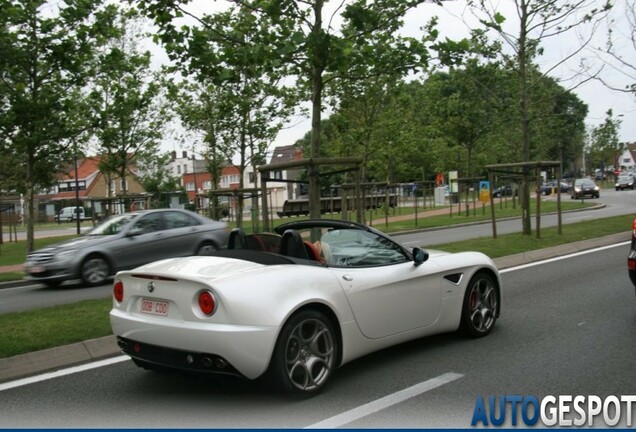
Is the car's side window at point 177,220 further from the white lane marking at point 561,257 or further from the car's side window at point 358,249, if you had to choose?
the car's side window at point 358,249

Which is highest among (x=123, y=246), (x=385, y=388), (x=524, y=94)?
(x=524, y=94)

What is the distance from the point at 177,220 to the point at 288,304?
33.6ft

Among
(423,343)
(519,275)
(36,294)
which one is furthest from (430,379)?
(36,294)

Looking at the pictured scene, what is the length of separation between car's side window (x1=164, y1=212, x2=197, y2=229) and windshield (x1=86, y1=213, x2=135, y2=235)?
0.79 metres

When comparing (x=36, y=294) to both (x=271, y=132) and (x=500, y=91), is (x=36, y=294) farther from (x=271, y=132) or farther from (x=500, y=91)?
(x=500, y=91)

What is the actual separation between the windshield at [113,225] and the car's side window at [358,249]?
8709 millimetres

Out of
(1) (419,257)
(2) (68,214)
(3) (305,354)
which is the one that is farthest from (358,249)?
(2) (68,214)

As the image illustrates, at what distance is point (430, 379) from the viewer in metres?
4.91

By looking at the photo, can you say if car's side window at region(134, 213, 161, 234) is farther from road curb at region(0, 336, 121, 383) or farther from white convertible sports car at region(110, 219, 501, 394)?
white convertible sports car at region(110, 219, 501, 394)

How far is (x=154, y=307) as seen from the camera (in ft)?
15.1

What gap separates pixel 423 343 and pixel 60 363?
3476 mm

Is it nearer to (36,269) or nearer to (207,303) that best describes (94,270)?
(36,269)

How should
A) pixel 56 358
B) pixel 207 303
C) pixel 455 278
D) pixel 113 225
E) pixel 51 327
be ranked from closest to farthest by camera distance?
pixel 207 303
pixel 56 358
pixel 455 278
pixel 51 327
pixel 113 225

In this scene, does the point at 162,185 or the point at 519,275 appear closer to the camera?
the point at 519,275
